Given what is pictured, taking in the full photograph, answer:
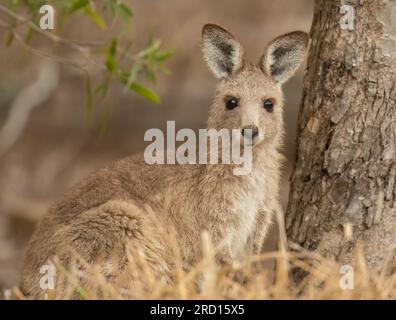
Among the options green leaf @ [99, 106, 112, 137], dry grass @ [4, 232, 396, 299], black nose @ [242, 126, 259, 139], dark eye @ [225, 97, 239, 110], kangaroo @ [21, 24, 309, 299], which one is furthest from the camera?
green leaf @ [99, 106, 112, 137]

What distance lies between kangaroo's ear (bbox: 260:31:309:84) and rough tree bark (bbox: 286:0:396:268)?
21cm

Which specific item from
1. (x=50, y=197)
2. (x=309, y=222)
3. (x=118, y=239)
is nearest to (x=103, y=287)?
(x=118, y=239)

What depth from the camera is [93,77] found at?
12.1 meters

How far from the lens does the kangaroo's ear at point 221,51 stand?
642 cm

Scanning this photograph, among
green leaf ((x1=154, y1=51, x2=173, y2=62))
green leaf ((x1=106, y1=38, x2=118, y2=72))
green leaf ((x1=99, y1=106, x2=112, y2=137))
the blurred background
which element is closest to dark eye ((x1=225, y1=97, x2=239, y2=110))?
green leaf ((x1=154, y1=51, x2=173, y2=62))

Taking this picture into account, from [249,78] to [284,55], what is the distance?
12.5 inches

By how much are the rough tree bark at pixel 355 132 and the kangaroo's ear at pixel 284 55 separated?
21 cm

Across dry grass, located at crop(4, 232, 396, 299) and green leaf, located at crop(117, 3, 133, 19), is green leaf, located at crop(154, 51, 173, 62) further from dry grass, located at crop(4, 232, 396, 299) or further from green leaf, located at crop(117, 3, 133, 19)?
dry grass, located at crop(4, 232, 396, 299)

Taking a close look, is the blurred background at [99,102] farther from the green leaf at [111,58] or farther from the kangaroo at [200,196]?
the green leaf at [111,58]

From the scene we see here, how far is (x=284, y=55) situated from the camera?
6559 millimetres

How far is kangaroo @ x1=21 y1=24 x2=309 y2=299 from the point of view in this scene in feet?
19.9

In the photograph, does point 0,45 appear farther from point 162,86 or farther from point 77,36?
point 162,86
